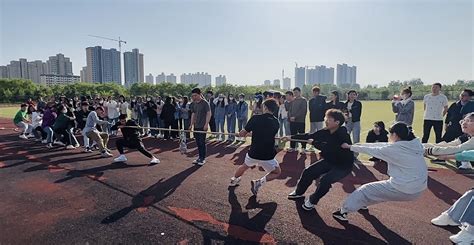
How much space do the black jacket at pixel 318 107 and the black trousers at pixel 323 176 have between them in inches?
193

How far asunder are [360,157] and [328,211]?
15.2 ft

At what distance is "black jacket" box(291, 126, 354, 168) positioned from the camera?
16.5 feet

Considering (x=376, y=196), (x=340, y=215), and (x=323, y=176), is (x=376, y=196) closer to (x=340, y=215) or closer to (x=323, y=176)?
(x=340, y=215)

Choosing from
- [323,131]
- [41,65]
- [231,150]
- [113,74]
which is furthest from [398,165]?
[41,65]

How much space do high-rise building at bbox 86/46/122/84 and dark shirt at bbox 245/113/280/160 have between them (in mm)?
119846

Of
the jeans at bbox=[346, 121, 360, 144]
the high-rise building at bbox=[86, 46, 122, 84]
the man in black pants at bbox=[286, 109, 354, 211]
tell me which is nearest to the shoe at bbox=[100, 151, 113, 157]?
the man in black pants at bbox=[286, 109, 354, 211]

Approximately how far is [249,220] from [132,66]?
130m

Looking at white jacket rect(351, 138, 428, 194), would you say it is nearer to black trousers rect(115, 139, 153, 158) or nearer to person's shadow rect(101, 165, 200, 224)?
person's shadow rect(101, 165, 200, 224)

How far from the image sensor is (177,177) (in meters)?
7.29

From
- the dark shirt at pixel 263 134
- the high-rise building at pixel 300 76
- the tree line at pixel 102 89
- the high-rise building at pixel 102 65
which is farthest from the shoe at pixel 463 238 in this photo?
the high-rise building at pixel 300 76

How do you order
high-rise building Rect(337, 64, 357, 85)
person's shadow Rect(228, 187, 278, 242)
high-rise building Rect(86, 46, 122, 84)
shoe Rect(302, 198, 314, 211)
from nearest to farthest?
person's shadow Rect(228, 187, 278, 242), shoe Rect(302, 198, 314, 211), high-rise building Rect(86, 46, 122, 84), high-rise building Rect(337, 64, 357, 85)

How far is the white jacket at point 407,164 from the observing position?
4.25 meters

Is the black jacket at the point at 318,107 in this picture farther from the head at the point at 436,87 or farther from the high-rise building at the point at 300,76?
the high-rise building at the point at 300,76

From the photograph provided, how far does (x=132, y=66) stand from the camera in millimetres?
125500
